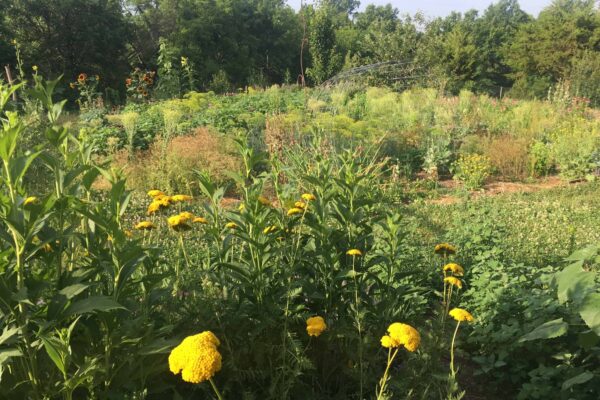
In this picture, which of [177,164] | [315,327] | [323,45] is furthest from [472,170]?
[323,45]

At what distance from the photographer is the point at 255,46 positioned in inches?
1169

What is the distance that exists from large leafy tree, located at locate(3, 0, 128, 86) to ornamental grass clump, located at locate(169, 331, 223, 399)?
20098mm

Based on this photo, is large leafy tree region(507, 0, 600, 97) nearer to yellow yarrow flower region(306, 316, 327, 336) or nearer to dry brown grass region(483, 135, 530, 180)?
dry brown grass region(483, 135, 530, 180)

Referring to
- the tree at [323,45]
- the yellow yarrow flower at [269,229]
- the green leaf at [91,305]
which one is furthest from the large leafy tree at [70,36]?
the green leaf at [91,305]

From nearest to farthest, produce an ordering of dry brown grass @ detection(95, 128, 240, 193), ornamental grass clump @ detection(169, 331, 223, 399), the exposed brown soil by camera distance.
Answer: ornamental grass clump @ detection(169, 331, 223, 399), dry brown grass @ detection(95, 128, 240, 193), the exposed brown soil

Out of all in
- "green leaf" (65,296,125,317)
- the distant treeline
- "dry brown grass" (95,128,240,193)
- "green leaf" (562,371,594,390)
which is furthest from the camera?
the distant treeline

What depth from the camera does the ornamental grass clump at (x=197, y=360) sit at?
1.16m

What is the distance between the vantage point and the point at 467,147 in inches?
334

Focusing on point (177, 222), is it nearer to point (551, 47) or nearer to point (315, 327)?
point (315, 327)

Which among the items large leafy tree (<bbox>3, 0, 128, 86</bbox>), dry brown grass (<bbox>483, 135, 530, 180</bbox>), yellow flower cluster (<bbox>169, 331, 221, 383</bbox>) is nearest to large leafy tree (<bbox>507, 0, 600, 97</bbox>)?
dry brown grass (<bbox>483, 135, 530, 180</bbox>)

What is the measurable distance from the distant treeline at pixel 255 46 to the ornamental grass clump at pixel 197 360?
14.0 metres

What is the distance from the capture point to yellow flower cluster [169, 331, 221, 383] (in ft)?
3.81

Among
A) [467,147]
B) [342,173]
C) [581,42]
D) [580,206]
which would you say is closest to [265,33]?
[581,42]

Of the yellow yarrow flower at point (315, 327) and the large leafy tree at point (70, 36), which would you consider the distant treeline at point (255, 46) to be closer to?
the large leafy tree at point (70, 36)
